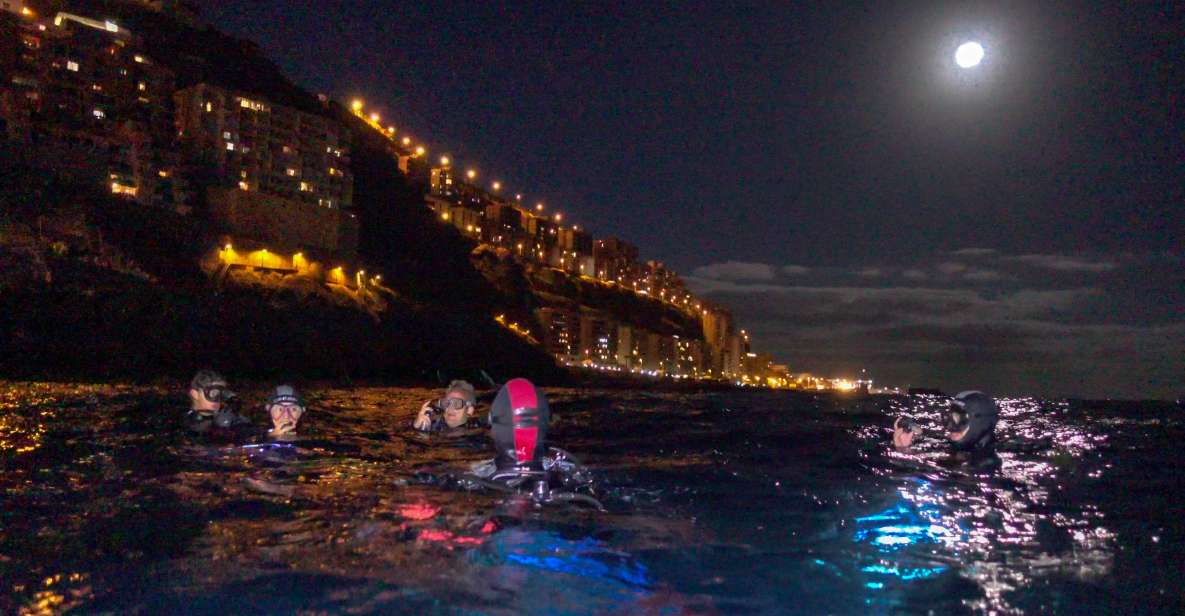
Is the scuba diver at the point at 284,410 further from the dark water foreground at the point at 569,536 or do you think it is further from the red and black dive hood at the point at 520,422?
the red and black dive hood at the point at 520,422

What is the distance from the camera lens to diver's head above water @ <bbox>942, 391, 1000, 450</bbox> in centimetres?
1664

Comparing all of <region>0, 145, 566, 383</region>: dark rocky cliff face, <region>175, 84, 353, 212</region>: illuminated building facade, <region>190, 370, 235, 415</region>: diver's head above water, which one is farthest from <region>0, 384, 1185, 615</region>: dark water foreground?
<region>175, 84, 353, 212</region>: illuminated building facade

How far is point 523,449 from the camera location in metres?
10.8

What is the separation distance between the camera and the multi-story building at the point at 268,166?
89.8m

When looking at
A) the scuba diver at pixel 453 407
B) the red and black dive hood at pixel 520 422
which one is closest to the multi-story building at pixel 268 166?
the scuba diver at pixel 453 407

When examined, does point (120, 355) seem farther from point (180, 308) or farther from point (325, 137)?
point (325, 137)

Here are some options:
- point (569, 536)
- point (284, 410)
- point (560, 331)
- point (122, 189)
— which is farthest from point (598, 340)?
point (569, 536)

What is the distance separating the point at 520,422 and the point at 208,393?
33.5 ft

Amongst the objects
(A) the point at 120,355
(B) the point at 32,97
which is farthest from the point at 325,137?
(A) the point at 120,355

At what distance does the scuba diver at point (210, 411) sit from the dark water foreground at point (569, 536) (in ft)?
2.12

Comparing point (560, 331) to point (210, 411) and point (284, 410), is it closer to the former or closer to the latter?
point (210, 411)

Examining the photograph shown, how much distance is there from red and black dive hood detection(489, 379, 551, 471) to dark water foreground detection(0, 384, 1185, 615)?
74 cm

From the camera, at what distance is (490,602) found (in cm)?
664

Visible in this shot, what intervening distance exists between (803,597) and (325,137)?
350 ft
